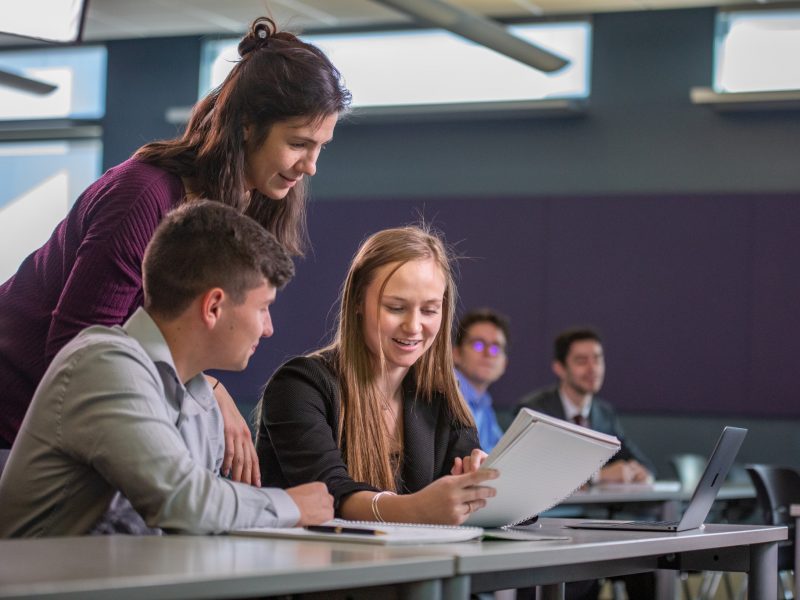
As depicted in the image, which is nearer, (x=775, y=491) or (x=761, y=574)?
(x=761, y=574)

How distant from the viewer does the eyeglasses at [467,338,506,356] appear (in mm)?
6031

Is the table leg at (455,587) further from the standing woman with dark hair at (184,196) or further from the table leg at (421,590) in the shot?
the standing woman with dark hair at (184,196)

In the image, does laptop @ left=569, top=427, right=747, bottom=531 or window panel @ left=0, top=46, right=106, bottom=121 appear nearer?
laptop @ left=569, top=427, right=747, bottom=531

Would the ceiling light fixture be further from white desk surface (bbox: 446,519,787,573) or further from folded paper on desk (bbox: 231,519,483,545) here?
folded paper on desk (bbox: 231,519,483,545)

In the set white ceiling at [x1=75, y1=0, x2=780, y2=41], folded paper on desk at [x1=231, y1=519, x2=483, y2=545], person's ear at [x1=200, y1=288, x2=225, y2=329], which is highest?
white ceiling at [x1=75, y1=0, x2=780, y2=41]

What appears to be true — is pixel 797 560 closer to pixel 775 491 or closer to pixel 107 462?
pixel 775 491

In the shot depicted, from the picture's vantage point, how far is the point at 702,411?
7.63m

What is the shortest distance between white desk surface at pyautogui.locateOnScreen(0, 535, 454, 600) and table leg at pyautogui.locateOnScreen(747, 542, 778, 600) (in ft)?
3.64

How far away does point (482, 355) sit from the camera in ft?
19.7

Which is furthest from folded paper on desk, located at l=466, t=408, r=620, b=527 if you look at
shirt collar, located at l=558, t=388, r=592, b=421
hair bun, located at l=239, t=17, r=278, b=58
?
shirt collar, located at l=558, t=388, r=592, b=421

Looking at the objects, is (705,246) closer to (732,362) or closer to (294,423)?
(732,362)

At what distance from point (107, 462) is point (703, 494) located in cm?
120

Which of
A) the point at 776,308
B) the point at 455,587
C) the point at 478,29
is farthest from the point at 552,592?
the point at 776,308

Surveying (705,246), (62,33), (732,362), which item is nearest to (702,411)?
(732,362)
